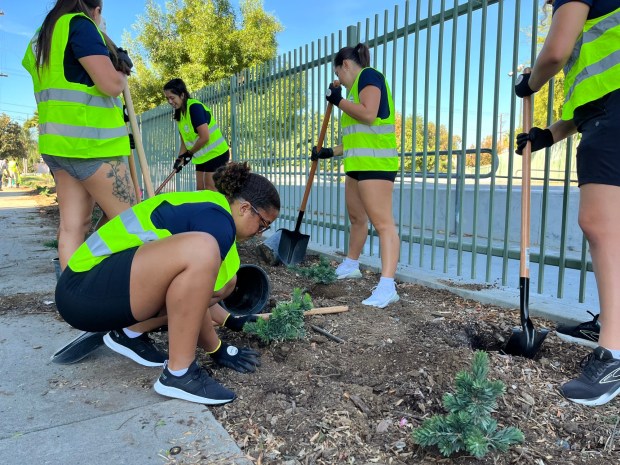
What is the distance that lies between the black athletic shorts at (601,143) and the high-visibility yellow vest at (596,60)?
0.15 feet

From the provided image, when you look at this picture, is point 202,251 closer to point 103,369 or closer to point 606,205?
point 103,369

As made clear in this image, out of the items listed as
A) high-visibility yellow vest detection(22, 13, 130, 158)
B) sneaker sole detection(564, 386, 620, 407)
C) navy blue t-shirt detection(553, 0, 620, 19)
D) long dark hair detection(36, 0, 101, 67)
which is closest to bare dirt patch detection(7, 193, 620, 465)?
sneaker sole detection(564, 386, 620, 407)

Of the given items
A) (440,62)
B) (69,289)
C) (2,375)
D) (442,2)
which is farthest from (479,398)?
(442,2)

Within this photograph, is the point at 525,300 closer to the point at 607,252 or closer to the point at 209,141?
the point at 607,252

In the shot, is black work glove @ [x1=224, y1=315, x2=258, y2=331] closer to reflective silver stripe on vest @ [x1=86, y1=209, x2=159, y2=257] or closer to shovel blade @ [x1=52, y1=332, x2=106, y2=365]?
→ shovel blade @ [x1=52, y1=332, x2=106, y2=365]

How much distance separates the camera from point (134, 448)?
5.56 ft

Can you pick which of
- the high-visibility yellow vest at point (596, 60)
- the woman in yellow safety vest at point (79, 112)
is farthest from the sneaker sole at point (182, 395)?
the high-visibility yellow vest at point (596, 60)

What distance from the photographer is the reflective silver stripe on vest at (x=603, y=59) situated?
200 cm

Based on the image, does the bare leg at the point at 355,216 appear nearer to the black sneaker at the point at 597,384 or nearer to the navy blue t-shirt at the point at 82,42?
the navy blue t-shirt at the point at 82,42

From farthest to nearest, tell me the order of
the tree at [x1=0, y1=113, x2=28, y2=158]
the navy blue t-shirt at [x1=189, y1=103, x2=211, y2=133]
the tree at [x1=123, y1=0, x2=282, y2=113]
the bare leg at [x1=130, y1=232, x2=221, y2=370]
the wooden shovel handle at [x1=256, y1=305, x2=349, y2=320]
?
1. the tree at [x1=0, y1=113, x2=28, y2=158]
2. the tree at [x1=123, y1=0, x2=282, y2=113]
3. the navy blue t-shirt at [x1=189, y1=103, x2=211, y2=133]
4. the wooden shovel handle at [x1=256, y1=305, x2=349, y2=320]
5. the bare leg at [x1=130, y1=232, x2=221, y2=370]

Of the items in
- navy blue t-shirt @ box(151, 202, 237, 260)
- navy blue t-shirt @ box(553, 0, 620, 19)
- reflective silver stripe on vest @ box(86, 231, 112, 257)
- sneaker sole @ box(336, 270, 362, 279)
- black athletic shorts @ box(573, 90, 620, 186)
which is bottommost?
sneaker sole @ box(336, 270, 362, 279)

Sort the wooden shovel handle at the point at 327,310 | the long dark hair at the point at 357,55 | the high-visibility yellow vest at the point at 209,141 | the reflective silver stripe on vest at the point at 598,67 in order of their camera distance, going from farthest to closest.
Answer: the high-visibility yellow vest at the point at 209,141, the long dark hair at the point at 357,55, the wooden shovel handle at the point at 327,310, the reflective silver stripe on vest at the point at 598,67

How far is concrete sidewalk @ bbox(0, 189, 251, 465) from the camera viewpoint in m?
1.67

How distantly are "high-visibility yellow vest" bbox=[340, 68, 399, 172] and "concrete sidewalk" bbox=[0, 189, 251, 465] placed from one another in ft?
6.87
